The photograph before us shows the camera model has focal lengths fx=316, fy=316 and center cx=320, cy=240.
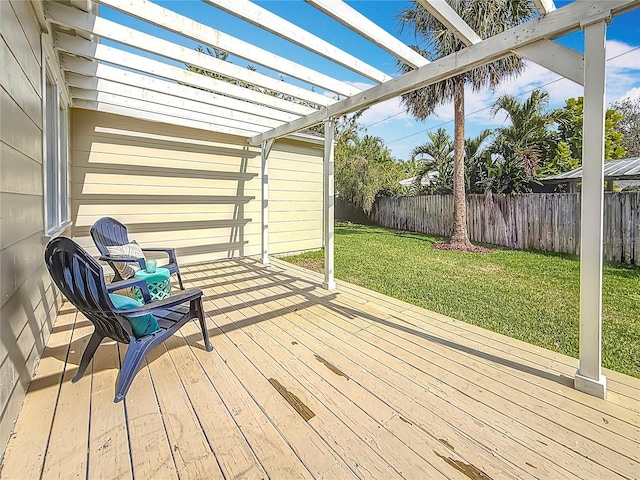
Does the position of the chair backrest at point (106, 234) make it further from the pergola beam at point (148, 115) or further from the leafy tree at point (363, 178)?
the leafy tree at point (363, 178)

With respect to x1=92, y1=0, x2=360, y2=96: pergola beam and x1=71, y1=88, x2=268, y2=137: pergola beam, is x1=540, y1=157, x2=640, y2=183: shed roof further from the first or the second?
x1=71, y1=88, x2=268, y2=137: pergola beam

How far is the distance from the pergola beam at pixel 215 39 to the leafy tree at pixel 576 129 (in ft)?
38.0

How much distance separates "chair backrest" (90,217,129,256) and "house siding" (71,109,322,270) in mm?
967

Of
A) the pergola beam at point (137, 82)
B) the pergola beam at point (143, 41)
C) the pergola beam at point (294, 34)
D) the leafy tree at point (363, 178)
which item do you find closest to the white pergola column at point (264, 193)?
the pergola beam at point (137, 82)

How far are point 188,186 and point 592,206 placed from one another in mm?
5469

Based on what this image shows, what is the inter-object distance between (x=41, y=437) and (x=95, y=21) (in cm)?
284

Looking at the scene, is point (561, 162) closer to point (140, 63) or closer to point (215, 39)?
point (215, 39)

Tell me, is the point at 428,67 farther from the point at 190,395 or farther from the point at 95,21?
the point at 190,395

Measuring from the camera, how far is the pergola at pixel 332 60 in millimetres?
1885

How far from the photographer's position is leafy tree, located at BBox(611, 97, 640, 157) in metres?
13.8

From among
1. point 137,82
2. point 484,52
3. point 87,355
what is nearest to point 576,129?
point 484,52

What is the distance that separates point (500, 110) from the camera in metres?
11.9

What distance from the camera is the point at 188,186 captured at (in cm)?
559

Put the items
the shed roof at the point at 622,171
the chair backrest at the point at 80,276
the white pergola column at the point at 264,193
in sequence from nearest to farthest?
the chair backrest at the point at 80,276, the white pergola column at the point at 264,193, the shed roof at the point at 622,171
